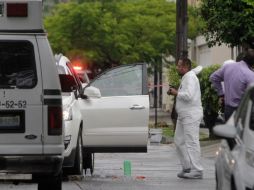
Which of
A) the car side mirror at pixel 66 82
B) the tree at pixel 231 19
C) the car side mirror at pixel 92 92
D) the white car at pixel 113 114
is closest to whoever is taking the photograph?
the car side mirror at pixel 66 82

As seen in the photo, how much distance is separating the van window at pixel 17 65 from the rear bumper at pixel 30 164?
0.78m

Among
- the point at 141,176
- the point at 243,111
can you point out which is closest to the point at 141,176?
the point at 141,176

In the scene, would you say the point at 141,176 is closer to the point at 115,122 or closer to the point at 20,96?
the point at 115,122

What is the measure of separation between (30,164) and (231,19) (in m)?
12.9

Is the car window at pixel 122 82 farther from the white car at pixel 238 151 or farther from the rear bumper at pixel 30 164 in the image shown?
the white car at pixel 238 151

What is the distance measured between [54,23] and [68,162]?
32943mm

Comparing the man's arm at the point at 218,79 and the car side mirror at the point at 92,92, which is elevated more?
the man's arm at the point at 218,79

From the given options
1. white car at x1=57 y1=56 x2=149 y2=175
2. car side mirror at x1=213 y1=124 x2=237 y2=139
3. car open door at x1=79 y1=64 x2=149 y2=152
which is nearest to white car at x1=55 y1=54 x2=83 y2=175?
white car at x1=57 y1=56 x2=149 y2=175

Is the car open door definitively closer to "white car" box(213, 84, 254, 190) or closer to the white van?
the white van

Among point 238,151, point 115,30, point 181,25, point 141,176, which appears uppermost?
point 115,30

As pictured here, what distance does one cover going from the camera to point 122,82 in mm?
14055

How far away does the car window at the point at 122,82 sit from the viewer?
1404 centimetres

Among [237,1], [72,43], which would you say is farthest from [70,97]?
[72,43]

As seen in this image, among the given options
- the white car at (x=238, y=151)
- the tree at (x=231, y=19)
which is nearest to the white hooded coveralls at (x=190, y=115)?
the white car at (x=238, y=151)
